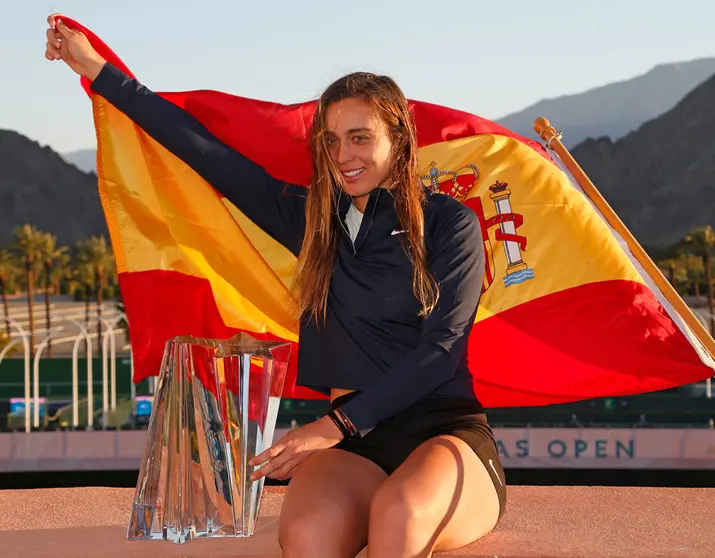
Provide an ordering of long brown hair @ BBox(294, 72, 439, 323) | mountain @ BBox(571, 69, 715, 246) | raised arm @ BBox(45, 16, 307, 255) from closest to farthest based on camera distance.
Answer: long brown hair @ BBox(294, 72, 439, 323)
raised arm @ BBox(45, 16, 307, 255)
mountain @ BBox(571, 69, 715, 246)

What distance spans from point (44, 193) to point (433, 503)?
169519mm

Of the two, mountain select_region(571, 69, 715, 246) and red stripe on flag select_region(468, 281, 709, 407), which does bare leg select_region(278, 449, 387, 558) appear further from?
mountain select_region(571, 69, 715, 246)

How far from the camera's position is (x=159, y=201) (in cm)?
396

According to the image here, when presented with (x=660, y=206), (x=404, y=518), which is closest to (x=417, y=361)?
(x=404, y=518)

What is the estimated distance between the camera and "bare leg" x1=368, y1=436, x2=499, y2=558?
7.52 feet

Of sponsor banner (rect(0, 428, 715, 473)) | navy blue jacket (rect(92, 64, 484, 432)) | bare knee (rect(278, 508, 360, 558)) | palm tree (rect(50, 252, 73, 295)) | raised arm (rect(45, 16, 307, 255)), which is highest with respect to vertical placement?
raised arm (rect(45, 16, 307, 255))

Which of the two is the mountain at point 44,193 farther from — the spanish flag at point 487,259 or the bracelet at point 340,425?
the bracelet at point 340,425

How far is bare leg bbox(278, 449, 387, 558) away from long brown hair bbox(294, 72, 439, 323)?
1.52 feet

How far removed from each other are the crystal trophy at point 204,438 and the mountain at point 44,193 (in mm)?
152168

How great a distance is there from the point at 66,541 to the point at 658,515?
197 centimetres

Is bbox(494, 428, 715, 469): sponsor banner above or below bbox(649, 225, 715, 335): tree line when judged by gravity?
above

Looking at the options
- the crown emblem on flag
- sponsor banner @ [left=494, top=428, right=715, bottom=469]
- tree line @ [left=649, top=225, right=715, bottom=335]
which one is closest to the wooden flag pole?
the crown emblem on flag

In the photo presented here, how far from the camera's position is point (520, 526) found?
10.7ft

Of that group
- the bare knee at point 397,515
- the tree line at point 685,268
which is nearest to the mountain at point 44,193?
the tree line at point 685,268
